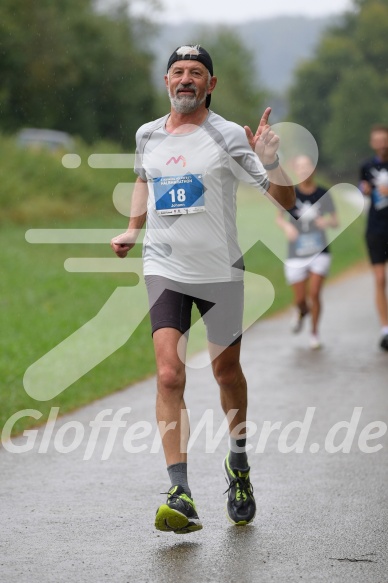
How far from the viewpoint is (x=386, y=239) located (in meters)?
12.6

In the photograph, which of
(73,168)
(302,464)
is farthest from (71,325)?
(73,168)

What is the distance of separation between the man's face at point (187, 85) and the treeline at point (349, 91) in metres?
62.6

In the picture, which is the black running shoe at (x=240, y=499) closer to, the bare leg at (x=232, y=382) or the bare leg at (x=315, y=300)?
the bare leg at (x=232, y=382)

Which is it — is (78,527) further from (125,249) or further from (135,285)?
(135,285)

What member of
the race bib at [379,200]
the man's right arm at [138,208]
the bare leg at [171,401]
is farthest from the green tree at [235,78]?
the bare leg at [171,401]

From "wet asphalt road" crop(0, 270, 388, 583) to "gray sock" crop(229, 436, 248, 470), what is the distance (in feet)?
0.76

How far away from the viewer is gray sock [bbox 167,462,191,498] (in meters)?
5.60

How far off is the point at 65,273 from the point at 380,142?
9.31 meters

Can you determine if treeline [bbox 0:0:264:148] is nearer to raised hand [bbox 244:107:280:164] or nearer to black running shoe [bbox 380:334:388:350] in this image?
black running shoe [bbox 380:334:388:350]

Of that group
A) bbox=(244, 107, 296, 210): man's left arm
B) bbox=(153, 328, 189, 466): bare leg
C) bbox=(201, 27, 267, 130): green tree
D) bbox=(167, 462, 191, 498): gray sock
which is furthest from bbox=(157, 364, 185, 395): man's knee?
bbox=(201, 27, 267, 130): green tree

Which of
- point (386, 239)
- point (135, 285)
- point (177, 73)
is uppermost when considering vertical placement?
point (177, 73)

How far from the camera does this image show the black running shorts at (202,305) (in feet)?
19.1

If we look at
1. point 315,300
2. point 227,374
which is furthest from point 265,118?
point 315,300

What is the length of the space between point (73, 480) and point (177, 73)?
2.29m
